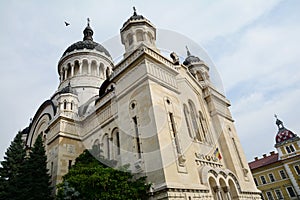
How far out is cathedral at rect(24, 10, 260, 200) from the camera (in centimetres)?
1216

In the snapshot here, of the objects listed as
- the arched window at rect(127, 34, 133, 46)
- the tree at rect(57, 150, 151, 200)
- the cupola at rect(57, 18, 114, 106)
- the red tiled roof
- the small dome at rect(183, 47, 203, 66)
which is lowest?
the tree at rect(57, 150, 151, 200)

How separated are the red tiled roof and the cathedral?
28.3 meters

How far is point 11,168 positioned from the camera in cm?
1716

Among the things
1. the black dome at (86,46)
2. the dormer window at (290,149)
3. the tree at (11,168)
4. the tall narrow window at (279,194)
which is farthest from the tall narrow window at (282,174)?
the tree at (11,168)

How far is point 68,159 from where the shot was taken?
58.4 feet

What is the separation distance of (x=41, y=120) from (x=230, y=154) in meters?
17.8

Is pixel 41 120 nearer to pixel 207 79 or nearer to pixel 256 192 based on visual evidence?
pixel 207 79

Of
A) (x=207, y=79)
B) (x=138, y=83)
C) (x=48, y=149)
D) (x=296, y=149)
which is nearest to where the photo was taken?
(x=138, y=83)

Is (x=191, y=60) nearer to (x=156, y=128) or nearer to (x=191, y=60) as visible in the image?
(x=191, y=60)

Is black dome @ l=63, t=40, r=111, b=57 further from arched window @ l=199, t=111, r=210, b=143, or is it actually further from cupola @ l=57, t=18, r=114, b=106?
arched window @ l=199, t=111, r=210, b=143

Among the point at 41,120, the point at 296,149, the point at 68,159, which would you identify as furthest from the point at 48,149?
the point at 296,149

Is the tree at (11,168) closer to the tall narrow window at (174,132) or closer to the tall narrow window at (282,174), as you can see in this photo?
the tall narrow window at (174,132)

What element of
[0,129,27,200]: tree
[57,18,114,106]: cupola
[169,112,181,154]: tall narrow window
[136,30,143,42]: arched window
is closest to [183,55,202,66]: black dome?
[136,30,143,42]: arched window

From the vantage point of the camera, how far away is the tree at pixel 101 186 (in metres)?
10.7
